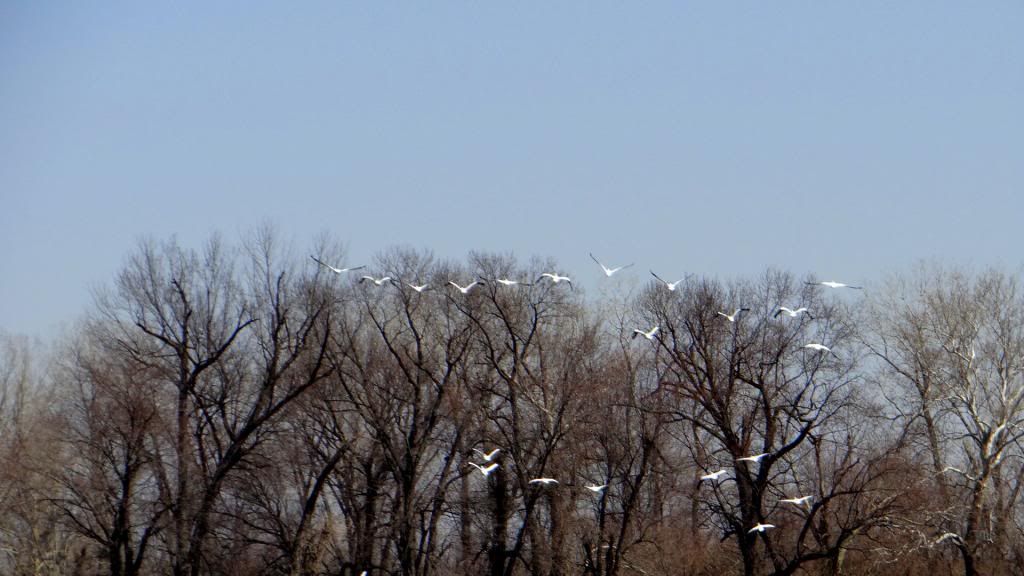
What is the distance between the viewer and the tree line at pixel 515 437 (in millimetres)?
39750

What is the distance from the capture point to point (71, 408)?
4488 cm

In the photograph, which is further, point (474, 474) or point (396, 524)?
point (474, 474)

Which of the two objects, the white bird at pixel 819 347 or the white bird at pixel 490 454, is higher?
the white bird at pixel 819 347

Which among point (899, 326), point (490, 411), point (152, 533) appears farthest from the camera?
point (899, 326)

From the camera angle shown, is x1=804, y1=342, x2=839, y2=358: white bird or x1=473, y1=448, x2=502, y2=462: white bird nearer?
x1=804, y1=342, x2=839, y2=358: white bird

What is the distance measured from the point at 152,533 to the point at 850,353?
75.6 ft

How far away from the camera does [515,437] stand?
132 ft

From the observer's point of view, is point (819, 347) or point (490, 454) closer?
point (819, 347)

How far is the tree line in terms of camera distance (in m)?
39.8

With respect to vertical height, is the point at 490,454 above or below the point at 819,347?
below

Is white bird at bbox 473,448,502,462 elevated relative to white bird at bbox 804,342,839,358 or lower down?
lower down

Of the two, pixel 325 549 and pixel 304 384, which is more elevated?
pixel 304 384

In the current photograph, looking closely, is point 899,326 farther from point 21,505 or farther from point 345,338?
point 21,505

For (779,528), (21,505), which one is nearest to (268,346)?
(21,505)
